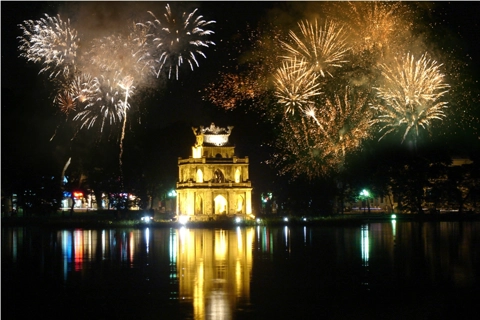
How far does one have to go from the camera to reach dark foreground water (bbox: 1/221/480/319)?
774 inches

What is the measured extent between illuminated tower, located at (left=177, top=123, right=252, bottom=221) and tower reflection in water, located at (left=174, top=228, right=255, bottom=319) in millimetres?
36746

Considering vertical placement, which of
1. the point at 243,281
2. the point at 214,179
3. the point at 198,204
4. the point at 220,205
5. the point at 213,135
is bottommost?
the point at 243,281

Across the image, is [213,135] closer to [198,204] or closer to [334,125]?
[198,204]

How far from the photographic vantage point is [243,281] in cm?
2494

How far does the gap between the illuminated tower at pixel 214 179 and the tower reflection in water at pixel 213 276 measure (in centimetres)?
3675

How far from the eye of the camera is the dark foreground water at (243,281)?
64.5 feet

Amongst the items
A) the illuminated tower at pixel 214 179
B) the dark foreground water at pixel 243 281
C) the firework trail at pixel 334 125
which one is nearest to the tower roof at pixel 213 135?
the illuminated tower at pixel 214 179

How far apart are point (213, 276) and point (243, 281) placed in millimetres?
1488

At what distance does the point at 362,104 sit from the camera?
209 feet

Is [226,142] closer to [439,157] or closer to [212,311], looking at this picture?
[439,157]

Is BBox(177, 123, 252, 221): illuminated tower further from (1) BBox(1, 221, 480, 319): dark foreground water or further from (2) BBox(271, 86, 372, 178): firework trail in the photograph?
(1) BBox(1, 221, 480, 319): dark foreground water

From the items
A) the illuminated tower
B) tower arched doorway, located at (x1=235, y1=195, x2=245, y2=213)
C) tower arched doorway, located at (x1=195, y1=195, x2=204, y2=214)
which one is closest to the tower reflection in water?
the illuminated tower

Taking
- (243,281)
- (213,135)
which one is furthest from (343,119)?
(243,281)

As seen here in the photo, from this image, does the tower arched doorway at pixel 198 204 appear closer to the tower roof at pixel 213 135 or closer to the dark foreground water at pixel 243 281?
the tower roof at pixel 213 135
